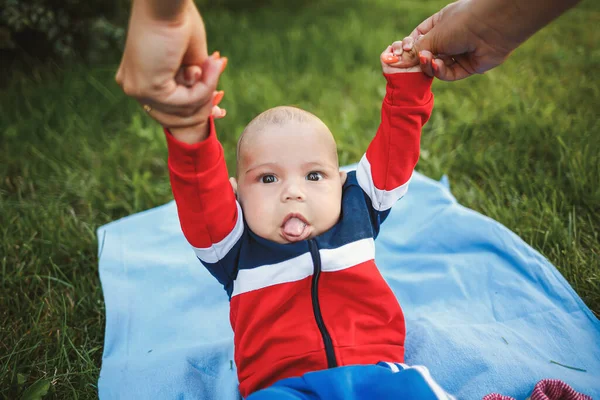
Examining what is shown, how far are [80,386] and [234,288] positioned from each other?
66 centimetres

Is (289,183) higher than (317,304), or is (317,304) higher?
(289,183)

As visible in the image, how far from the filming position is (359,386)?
1.25 metres

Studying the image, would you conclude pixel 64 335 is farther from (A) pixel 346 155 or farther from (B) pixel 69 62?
(B) pixel 69 62

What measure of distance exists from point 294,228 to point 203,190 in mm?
278

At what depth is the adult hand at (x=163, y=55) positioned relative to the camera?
0.98 m

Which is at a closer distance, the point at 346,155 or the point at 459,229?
the point at 459,229

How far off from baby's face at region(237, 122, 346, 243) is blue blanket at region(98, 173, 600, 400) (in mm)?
602

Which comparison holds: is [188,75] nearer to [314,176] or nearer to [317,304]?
[314,176]

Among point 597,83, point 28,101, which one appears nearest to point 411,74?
point 597,83

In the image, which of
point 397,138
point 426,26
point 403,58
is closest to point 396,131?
point 397,138

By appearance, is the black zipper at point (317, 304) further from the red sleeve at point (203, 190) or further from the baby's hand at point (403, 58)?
the baby's hand at point (403, 58)

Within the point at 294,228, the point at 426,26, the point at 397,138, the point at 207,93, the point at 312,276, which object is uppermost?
the point at 426,26

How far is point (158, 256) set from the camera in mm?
2254

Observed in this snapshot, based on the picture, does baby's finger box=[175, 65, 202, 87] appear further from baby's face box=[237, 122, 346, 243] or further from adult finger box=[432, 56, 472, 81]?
adult finger box=[432, 56, 472, 81]
